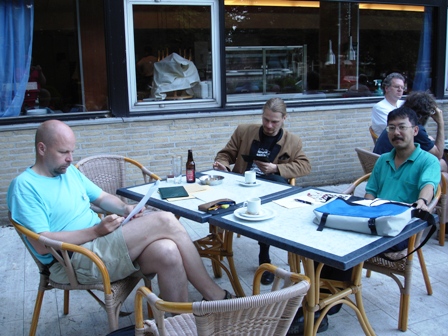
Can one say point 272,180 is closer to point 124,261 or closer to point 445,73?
point 124,261

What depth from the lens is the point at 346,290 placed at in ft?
8.32

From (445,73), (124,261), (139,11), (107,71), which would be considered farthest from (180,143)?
(445,73)

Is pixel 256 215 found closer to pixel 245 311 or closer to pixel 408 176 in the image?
pixel 245 311

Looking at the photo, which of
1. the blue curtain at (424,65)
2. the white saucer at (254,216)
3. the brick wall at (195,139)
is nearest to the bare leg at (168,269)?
the white saucer at (254,216)

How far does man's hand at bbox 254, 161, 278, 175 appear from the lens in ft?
11.7

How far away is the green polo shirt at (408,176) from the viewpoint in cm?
288

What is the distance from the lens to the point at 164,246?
8.35 ft

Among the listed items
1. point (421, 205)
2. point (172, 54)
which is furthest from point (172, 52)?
point (421, 205)

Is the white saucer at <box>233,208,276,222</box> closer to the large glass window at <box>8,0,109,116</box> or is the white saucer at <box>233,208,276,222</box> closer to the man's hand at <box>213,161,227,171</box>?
the man's hand at <box>213,161,227,171</box>

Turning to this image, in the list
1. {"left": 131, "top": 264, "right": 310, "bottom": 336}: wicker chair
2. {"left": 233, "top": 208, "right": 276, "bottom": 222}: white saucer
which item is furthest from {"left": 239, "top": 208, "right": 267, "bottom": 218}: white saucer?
{"left": 131, "top": 264, "right": 310, "bottom": 336}: wicker chair

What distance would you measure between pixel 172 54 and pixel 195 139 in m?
1.00

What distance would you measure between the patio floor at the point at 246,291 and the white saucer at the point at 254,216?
84 centimetres

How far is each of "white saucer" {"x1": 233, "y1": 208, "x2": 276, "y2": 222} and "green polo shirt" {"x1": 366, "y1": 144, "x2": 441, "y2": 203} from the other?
0.87 metres

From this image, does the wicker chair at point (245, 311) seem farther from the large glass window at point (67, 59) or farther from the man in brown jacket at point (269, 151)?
the large glass window at point (67, 59)
